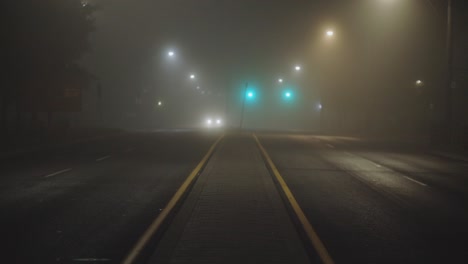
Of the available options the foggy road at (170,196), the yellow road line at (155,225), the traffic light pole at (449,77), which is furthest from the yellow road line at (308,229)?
the traffic light pole at (449,77)

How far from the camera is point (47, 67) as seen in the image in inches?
1524

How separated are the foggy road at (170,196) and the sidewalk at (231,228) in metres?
0.53

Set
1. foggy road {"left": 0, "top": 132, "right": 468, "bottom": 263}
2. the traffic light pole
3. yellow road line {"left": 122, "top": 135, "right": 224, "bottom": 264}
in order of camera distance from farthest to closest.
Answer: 1. the traffic light pole
2. foggy road {"left": 0, "top": 132, "right": 468, "bottom": 263}
3. yellow road line {"left": 122, "top": 135, "right": 224, "bottom": 264}

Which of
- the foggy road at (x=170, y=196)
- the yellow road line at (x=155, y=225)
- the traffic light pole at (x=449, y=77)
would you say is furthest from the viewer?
the traffic light pole at (x=449, y=77)

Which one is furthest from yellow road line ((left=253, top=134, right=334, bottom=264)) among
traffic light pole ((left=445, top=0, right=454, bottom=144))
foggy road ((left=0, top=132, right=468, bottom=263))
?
traffic light pole ((left=445, top=0, right=454, bottom=144))

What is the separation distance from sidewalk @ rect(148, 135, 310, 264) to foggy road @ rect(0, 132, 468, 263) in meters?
0.53

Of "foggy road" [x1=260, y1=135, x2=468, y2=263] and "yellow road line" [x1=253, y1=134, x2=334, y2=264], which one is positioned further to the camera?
"foggy road" [x1=260, y1=135, x2=468, y2=263]

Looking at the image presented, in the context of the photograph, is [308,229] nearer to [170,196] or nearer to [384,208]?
[384,208]

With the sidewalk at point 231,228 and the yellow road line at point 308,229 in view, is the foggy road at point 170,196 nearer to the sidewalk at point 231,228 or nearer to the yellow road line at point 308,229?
the yellow road line at point 308,229

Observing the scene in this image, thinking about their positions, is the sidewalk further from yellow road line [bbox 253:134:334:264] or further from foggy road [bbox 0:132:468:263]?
foggy road [bbox 0:132:468:263]

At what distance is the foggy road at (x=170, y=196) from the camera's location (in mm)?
7918

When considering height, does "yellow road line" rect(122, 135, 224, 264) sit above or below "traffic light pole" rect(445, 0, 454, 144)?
below

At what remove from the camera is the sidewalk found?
24.2 feet

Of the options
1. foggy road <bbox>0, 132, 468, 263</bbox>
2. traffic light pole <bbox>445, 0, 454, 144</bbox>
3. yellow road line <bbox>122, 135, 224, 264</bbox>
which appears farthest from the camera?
traffic light pole <bbox>445, 0, 454, 144</bbox>
